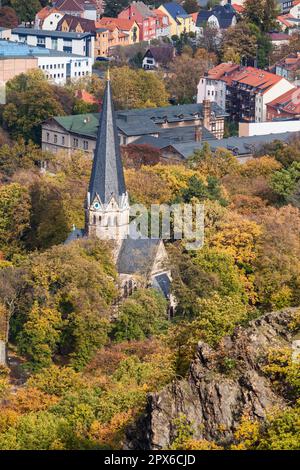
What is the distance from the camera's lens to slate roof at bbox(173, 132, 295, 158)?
75750 mm

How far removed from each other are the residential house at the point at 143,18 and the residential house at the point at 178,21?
1.95 meters

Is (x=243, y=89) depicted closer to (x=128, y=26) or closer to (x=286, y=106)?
(x=286, y=106)

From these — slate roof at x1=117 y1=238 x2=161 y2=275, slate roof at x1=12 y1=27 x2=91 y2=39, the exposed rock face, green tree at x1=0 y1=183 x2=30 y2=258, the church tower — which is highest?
the exposed rock face

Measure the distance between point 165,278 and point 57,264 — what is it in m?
4.68

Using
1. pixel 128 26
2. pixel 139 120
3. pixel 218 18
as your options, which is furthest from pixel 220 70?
pixel 218 18

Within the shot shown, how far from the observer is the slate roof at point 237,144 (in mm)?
75750

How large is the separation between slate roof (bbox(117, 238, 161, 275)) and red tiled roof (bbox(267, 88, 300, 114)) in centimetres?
4093

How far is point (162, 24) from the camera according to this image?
125 m

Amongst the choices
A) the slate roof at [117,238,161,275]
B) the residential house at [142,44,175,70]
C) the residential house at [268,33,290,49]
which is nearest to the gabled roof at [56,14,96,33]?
the residential house at [142,44,175,70]

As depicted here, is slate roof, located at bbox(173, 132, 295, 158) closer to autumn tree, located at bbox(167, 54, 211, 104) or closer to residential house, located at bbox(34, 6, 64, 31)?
autumn tree, located at bbox(167, 54, 211, 104)

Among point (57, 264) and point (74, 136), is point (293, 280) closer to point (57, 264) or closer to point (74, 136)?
point (57, 264)

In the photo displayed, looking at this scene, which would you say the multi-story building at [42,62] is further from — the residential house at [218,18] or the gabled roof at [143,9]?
the gabled roof at [143,9]

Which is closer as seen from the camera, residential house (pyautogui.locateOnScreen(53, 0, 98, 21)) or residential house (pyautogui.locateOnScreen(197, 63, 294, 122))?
residential house (pyautogui.locateOnScreen(197, 63, 294, 122))
